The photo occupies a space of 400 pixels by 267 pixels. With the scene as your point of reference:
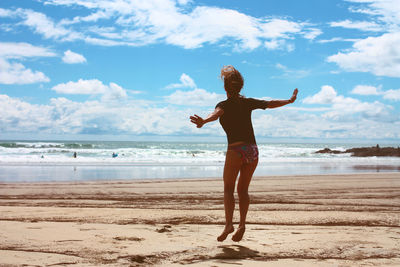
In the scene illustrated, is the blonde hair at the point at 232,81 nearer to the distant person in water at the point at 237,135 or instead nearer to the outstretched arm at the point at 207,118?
the distant person in water at the point at 237,135

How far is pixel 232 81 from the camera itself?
4355 mm

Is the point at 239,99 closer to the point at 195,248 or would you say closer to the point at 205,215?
the point at 195,248

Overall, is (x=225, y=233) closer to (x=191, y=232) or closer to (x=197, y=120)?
(x=191, y=232)

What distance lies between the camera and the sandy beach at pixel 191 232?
3816 mm

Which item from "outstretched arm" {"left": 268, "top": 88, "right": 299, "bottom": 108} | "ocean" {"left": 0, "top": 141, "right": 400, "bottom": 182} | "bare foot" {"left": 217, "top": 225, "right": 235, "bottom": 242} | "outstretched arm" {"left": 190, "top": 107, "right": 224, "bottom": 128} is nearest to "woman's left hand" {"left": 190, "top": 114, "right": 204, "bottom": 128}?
"outstretched arm" {"left": 190, "top": 107, "right": 224, "bottom": 128}

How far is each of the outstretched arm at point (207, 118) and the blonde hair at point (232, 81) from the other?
320 mm

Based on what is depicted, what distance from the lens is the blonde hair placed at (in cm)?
435

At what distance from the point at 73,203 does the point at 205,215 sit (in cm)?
325

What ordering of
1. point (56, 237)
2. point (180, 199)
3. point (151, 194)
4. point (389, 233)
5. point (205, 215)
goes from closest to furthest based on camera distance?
point (56, 237), point (389, 233), point (205, 215), point (180, 199), point (151, 194)

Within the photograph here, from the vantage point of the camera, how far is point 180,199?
863cm

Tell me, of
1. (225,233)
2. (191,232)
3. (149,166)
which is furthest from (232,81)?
(149,166)

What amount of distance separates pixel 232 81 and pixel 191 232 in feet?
7.00

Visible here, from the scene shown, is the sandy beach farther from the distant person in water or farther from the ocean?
the ocean

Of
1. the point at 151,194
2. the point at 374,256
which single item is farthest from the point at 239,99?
the point at 151,194
